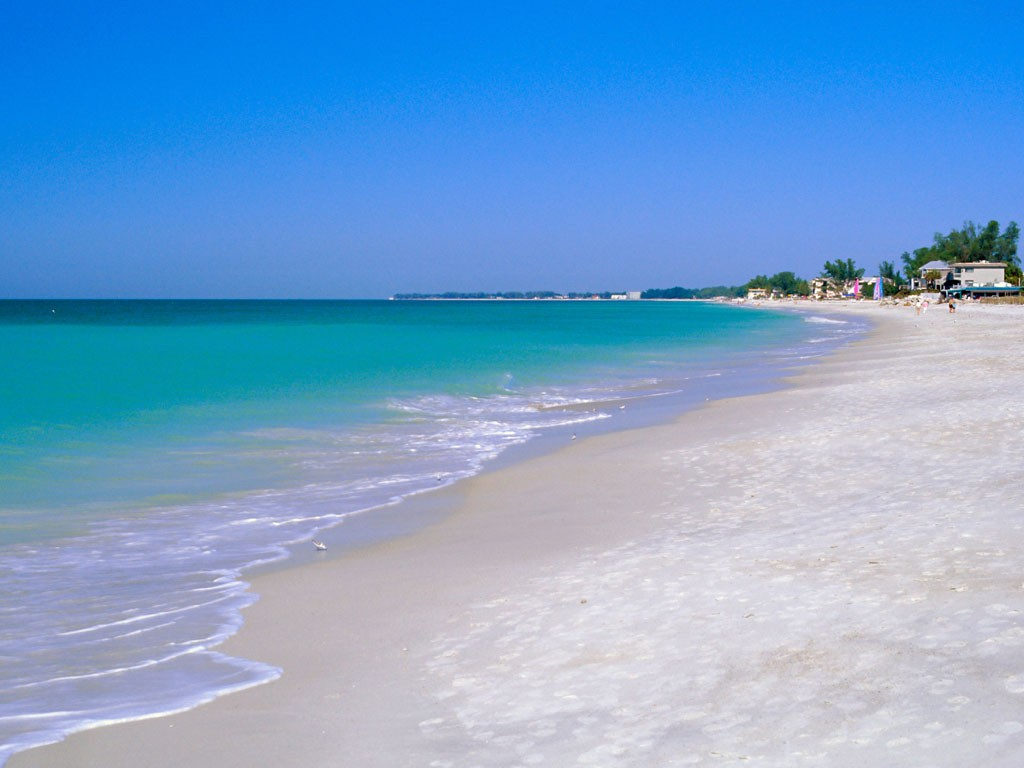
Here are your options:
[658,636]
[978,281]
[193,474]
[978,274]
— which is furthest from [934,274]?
[658,636]

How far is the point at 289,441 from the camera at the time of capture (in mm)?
16625

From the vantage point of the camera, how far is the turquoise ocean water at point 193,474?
19.1 ft

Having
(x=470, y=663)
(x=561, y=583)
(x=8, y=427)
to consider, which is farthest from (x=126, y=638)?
(x=8, y=427)

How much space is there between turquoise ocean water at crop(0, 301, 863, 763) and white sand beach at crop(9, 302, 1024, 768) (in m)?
0.56

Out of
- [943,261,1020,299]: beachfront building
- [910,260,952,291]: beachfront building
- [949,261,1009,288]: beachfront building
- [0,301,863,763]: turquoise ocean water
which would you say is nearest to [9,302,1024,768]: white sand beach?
[0,301,863,763]: turquoise ocean water

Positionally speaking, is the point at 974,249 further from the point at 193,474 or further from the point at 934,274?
the point at 193,474

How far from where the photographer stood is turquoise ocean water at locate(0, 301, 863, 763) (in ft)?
19.1

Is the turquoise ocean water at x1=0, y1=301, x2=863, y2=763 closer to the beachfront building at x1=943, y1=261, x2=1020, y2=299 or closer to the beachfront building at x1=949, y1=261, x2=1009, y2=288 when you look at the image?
the beachfront building at x1=943, y1=261, x2=1020, y2=299

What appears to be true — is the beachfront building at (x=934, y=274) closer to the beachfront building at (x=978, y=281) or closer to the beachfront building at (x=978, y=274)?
the beachfront building at (x=978, y=281)

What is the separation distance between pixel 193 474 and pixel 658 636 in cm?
962

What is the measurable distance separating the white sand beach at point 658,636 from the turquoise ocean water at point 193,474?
1.85ft

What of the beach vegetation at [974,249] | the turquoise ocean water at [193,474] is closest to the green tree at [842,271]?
the beach vegetation at [974,249]

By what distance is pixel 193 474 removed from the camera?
13391mm

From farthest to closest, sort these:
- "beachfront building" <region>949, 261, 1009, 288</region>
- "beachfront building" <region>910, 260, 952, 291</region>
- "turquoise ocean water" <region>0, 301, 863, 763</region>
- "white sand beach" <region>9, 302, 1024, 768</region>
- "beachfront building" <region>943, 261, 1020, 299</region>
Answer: "beachfront building" <region>910, 260, 952, 291</region>, "beachfront building" <region>949, 261, 1009, 288</region>, "beachfront building" <region>943, 261, 1020, 299</region>, "turquoise ocean water" <region>0, 301, 863, 763</region>, "white sand beach" <region>9, 302, 1024, 768</region>
